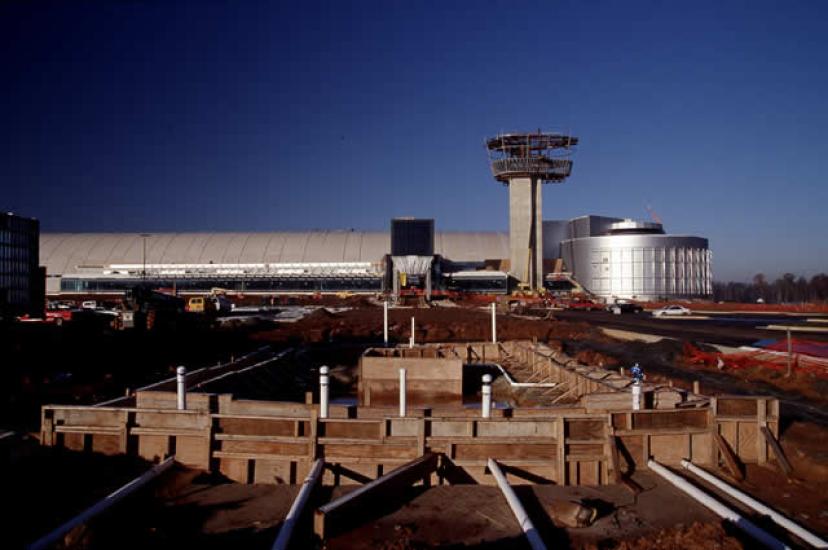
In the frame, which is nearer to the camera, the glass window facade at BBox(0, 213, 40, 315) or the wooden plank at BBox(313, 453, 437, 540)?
the wooden plank at BBox(313, 453, 437, 540)

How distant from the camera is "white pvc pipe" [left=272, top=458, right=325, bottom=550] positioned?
28.2 ft

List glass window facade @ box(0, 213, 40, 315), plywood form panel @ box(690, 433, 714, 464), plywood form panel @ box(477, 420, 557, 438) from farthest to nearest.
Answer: glass window facade @ box(0, 213, 40, 315) < plywood form panel @ box(690, 433, 714, 464) < plywood form panel @ box(477, 420, 557, 438)

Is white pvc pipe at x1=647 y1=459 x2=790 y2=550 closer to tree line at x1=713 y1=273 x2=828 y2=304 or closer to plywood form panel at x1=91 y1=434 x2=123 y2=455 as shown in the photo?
plywood form panel at x1=91 y1=434 x2=123 y2=455

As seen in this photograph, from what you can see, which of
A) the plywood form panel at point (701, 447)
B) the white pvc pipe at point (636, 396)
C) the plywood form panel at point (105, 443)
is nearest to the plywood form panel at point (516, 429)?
the white pvc pipe at point (636, 396)

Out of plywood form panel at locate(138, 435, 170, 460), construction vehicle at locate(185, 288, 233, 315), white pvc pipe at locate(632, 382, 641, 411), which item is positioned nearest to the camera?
plywood form panel at locate(138, 435, 170, 460)

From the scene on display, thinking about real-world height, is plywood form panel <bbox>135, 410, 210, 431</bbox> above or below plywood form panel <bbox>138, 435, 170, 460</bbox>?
above

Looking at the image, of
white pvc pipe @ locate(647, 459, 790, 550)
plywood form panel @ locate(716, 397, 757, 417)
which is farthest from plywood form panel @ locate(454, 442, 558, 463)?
plywood form panel @ locate(716, 397, 757, 417)

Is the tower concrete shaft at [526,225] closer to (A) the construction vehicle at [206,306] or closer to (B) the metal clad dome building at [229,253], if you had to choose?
(B) the metal clad dome building at [229,253]

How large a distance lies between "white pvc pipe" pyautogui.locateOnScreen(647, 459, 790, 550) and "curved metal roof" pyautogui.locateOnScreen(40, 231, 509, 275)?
86.4 metres

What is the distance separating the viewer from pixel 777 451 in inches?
486

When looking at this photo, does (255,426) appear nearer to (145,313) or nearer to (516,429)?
(516,429)

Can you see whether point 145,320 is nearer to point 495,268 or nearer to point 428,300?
point 428,300

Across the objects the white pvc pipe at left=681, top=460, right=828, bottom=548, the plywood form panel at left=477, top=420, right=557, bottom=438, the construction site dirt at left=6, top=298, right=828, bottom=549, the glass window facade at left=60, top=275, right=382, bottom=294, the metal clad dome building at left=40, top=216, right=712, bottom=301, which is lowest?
the construction site dirt at left=6, top=298, right=828, bottom=549

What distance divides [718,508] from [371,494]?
16.9 ft
